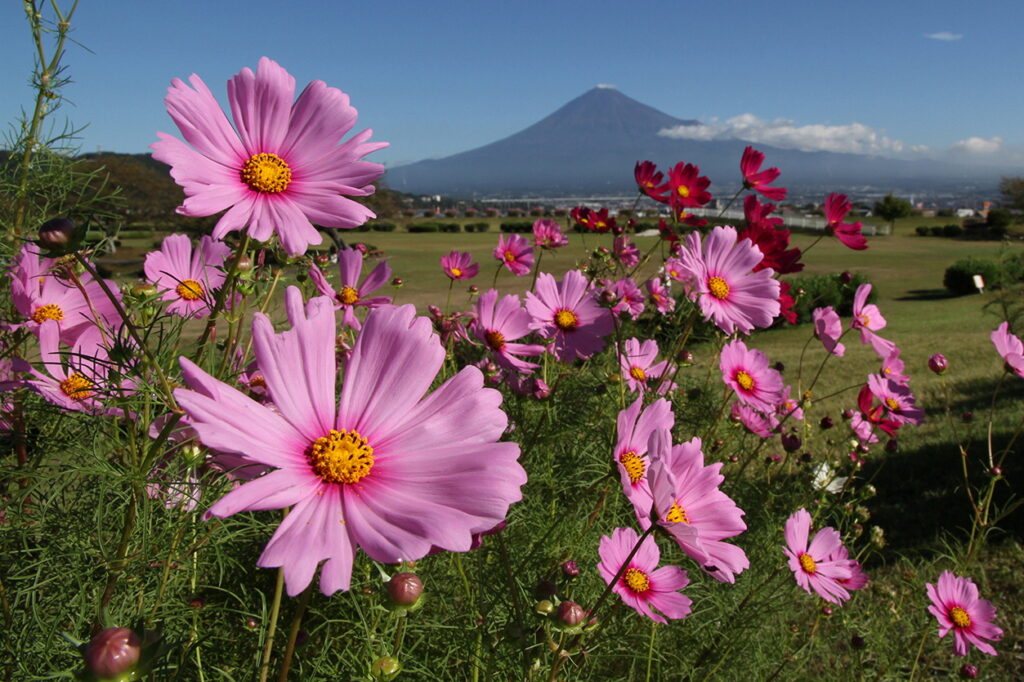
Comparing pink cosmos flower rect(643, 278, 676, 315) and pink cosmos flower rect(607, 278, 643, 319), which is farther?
pink cosmos flower rect(643, 278, 676, 315)

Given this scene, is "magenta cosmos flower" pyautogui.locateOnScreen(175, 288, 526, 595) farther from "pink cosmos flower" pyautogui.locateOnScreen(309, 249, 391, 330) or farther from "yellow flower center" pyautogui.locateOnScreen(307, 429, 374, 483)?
"pink cosmos flower" pyautogui.locateOnScreen(309, 249, 391, 330)

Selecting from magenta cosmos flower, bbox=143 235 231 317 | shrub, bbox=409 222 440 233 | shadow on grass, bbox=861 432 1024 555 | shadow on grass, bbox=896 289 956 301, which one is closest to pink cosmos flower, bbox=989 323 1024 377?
shadow on grass, bbox=861 432 1024 555

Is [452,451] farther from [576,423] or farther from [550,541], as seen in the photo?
[576,423]

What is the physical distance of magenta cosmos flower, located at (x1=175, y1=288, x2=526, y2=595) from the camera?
44 centimetres

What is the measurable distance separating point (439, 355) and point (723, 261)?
0.88 metres

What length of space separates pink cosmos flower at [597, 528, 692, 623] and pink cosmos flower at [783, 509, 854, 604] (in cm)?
33

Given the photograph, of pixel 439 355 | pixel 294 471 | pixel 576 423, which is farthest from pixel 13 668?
pixel 576 423

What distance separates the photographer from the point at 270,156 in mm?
709

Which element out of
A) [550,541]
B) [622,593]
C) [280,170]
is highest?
[280,170]

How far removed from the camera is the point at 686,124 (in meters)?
184

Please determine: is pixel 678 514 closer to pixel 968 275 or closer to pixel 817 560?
pixel 817 560

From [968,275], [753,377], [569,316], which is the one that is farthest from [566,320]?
[968,275]

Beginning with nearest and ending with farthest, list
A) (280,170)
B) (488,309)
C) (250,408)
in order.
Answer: (250,408)
(280,170)
(488,309)

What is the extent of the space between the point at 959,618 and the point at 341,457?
1442 mm
